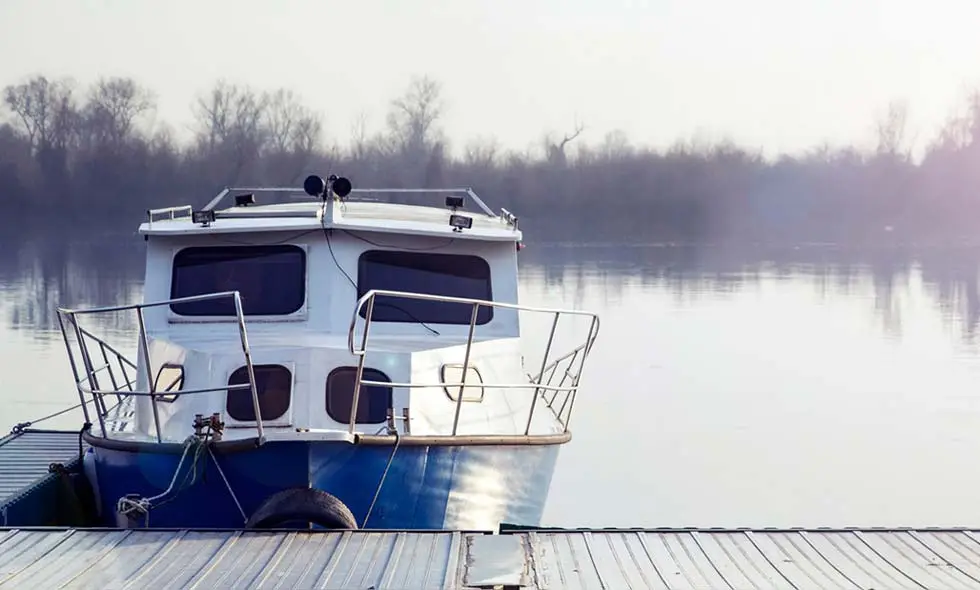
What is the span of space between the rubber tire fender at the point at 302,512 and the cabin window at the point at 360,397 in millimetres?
860

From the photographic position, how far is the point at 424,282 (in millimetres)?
9805

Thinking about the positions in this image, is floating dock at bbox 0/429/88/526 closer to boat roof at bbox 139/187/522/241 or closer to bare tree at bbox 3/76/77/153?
boat roof at bbox 139/187/522/241

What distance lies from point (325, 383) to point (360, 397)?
0.83 ft

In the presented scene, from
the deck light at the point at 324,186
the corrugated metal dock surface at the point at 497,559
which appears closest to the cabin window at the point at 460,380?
the corrugated metal dock surface at the point at 497,559

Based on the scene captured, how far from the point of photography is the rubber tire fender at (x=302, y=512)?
726 centimetres

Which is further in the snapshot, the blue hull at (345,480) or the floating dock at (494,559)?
the blue hull at (345,480)

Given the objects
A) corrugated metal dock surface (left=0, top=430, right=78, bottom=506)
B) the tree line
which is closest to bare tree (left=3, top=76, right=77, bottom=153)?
the tree line

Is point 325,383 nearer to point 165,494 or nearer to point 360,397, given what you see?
point 360,397

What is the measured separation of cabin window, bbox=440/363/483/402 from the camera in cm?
874

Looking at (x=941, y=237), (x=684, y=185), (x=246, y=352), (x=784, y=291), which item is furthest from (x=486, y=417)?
(x=941, y=237)

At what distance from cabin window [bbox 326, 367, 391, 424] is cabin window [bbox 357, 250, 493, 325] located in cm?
111

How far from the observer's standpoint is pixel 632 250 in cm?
5284

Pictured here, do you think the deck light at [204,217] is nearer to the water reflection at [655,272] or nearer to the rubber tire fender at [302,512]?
the rubber tire fender at [302,512]

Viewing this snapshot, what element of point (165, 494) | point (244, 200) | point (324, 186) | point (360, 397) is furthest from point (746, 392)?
point (165, 494)
